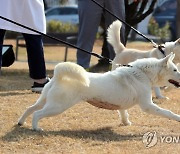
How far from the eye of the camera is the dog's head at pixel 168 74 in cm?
436

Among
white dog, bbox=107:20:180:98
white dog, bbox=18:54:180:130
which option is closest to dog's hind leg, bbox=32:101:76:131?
white dog, bbox=18:54:180:130

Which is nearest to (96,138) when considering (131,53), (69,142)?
(69,142)

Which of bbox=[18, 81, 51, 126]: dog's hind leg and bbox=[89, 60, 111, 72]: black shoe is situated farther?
bbox=[89, 60, 111, 72]: black shoe

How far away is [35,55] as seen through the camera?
18.6ft

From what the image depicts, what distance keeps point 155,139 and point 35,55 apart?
6.85ft

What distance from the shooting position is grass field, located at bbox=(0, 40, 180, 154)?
→ 369cm

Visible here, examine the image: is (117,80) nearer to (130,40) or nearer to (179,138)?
(179,138)

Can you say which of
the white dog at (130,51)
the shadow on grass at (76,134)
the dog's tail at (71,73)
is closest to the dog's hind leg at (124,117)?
the shadow on grass at (76,134)

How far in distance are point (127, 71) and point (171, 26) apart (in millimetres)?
14189

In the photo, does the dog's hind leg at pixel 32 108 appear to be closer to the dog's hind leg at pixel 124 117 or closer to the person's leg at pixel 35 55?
the dog's hind leg at pixel 124 117

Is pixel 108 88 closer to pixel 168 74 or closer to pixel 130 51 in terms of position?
pixel 168 74

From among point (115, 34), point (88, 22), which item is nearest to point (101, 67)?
point (88, 22)

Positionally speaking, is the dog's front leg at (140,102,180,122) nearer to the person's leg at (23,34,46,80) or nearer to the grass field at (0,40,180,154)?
the grass field at (0,40,180,154)

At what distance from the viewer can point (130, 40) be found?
19125 millimetres
